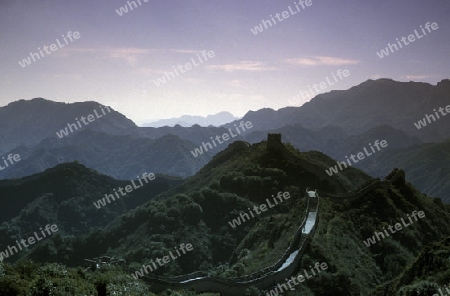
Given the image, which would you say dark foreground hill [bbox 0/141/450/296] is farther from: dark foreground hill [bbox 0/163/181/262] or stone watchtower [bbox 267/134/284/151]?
dark foreground hill [bbox 0/163/181/262]

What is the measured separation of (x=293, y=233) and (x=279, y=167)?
29528 millimetres

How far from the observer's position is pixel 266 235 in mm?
56031

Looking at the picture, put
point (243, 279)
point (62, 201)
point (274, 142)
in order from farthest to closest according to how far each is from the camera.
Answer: point (62, 201) → point (274, 142) → point (243, 279)

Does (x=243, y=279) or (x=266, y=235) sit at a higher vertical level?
(x=243, y=279)

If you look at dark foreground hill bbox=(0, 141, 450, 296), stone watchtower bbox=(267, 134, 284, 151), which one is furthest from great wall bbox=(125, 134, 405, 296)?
stone watchtower bbox=(267, 134, 284, 151)

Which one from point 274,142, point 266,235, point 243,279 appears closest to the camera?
point 243,279

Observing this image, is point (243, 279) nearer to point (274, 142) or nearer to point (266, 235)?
point (266, 235)

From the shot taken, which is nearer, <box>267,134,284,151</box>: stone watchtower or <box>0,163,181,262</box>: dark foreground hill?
<box>267,134,284,151</box>: stone watchtower

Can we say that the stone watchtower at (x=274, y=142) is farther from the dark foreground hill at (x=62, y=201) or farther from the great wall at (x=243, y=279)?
the dark foreground hill at (x=62, y=201)

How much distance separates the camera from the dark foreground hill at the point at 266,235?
32881mm

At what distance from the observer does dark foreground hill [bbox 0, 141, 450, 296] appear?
3288 centimetres

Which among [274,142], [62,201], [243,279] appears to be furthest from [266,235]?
[62,201]

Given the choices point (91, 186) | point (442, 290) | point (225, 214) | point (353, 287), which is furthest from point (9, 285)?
point (91, 186)

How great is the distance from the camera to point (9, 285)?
22625 mm
